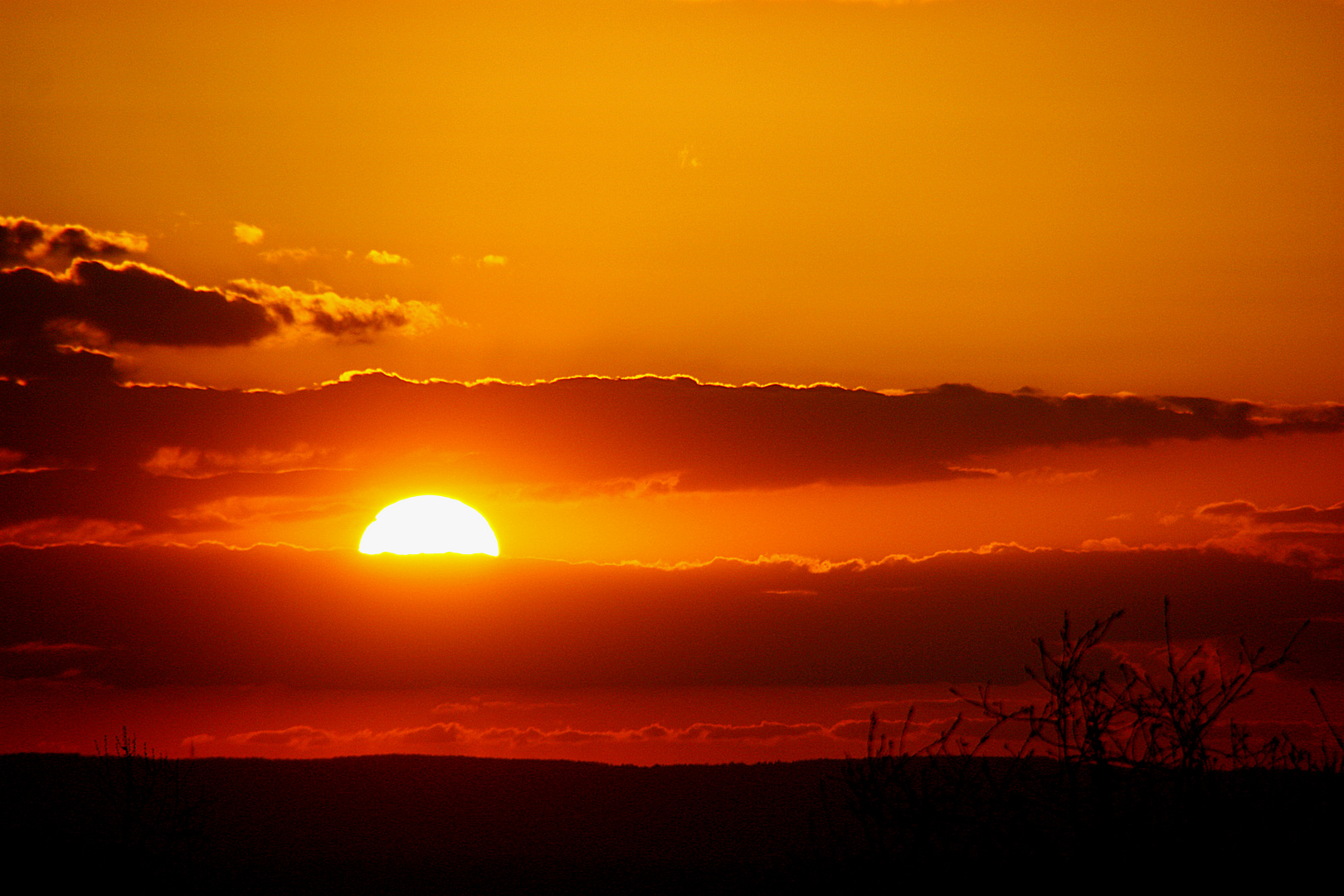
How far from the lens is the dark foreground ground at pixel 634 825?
33.8 feet

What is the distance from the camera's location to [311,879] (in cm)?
6350

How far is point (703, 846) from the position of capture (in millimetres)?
80312

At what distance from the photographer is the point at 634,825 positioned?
88875 mm

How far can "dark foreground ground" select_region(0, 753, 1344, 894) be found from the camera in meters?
10.3

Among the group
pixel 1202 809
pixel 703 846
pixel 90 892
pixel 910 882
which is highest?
pixel 1202 809

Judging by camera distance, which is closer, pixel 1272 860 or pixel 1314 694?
pixel 1314 694

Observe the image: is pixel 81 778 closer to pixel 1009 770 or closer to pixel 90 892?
pixel 90 892

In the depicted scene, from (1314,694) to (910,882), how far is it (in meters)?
4.13

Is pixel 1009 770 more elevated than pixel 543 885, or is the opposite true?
pixel 1009 770

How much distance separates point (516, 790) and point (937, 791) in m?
89.3

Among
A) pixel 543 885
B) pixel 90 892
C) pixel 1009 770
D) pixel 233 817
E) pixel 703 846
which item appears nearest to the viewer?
pixel 1009 770

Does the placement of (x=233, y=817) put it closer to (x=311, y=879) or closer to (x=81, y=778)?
(x=81, y=778)

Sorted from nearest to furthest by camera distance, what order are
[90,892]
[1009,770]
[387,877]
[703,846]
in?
[1009,770]
[90,892]
[387,877]
[703,846]

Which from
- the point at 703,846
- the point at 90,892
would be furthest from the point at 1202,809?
the point at 703,846
